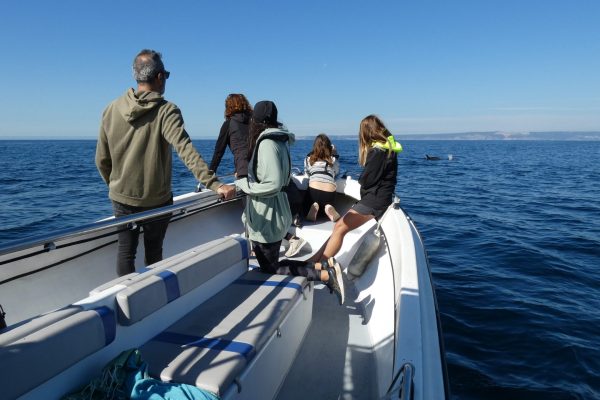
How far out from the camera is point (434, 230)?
28.5 ft

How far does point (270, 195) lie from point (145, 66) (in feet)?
3.93

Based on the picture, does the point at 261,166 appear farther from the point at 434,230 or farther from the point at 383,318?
the point at 434,230

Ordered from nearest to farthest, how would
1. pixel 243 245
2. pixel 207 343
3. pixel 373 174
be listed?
pixel 207 343
pixel 243 245
pixel 373 174

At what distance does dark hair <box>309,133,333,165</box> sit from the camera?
18.4ft

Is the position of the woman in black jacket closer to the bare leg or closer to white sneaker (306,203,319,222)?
the bare leg

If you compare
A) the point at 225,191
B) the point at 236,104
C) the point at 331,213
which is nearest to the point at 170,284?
the point at 225,191

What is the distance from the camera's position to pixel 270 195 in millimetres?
2762

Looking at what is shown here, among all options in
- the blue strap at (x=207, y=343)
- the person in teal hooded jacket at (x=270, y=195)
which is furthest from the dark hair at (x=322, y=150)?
the blue strap at (x=207, y=343)

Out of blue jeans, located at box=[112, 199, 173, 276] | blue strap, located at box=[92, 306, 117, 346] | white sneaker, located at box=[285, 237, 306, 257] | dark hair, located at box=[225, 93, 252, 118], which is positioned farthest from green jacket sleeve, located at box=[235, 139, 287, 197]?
white sneaker, located at box=[285, 237, 306, 257]

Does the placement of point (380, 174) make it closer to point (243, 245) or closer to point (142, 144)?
point (243, 245)

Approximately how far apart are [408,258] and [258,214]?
50.3 inches

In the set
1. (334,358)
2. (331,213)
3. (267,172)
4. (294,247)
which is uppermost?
(267,172)

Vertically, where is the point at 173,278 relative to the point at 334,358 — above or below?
above

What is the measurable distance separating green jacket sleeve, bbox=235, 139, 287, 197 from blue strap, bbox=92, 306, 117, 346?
3.97 feet
